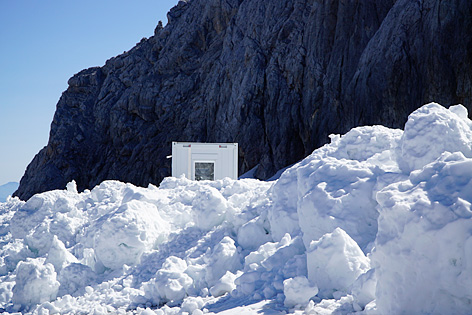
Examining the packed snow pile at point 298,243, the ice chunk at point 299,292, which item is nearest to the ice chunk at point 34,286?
the packed snow pile at point 298,243

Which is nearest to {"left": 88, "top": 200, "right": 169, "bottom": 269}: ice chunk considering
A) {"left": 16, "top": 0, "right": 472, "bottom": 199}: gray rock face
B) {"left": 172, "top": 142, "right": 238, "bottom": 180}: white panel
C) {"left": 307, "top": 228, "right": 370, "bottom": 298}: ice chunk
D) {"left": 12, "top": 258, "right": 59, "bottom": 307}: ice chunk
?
{"left": 12, "top": 258, "right": 59, "bottom": 307}: ice chunk

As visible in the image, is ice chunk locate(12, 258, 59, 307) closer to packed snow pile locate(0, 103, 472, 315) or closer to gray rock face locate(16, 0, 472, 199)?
packed snow pile locate(0, 103, 472, 315)

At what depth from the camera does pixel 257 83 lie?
26.3m

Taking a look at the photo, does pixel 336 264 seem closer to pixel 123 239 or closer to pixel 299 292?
pixel 299 292

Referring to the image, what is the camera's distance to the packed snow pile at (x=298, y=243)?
276cm

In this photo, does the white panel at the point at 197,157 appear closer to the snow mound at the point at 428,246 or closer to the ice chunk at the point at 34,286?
the ice chunk at the point at 34,286

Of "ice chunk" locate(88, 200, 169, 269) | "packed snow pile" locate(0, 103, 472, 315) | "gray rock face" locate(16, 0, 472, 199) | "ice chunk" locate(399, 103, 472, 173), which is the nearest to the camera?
"packed snow pile" locate(0, 103, 472, 315)

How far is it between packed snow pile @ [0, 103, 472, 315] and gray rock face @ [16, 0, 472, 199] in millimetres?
11992

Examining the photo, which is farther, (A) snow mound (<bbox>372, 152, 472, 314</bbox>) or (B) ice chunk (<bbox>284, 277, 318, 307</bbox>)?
(B) ice chunk (<bbox>284, 277, 318, 307</bbox>)

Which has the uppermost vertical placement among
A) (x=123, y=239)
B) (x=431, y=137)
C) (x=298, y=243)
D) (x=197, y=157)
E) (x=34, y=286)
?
(x=431, y=137)

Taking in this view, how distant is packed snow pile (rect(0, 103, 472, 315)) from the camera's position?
276 cm

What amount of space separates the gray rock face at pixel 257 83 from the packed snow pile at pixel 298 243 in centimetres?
1199

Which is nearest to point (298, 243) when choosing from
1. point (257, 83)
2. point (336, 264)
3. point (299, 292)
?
point (336, 264)

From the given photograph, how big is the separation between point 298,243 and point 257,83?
22212 millimetres
